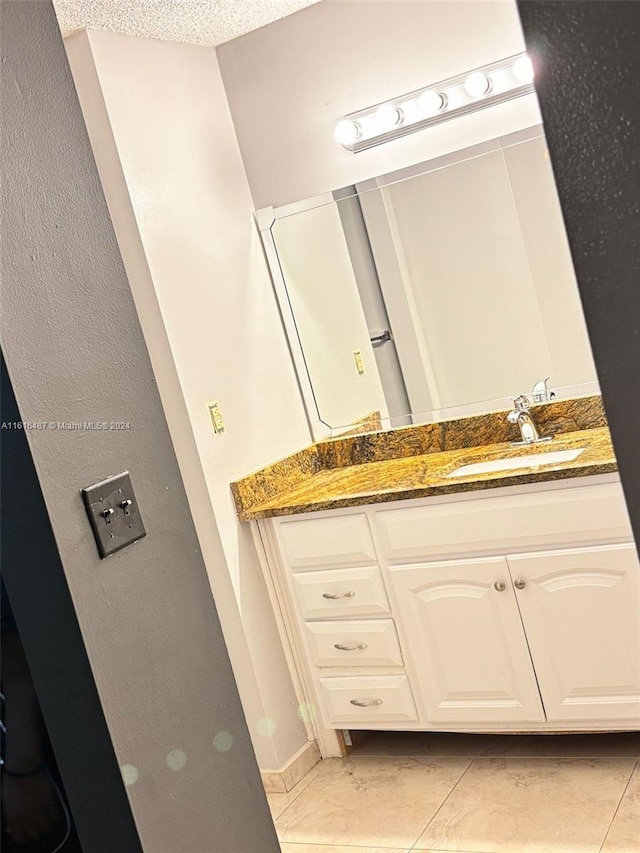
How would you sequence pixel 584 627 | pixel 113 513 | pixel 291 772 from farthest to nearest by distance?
1. pixel 291 772
2. pixel 584 627
3. pixel 113 513

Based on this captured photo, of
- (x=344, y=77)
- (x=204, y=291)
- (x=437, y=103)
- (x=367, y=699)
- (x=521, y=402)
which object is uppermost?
(x=344, y=77)

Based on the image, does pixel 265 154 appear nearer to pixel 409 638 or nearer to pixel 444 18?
pixel 444 18

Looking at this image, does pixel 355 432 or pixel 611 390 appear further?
pixel 355 432

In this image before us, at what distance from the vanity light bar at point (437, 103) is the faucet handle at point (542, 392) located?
0.86 m

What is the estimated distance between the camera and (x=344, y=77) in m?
3.10

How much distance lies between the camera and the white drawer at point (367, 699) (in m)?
2.91

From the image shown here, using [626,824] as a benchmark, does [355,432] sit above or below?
above

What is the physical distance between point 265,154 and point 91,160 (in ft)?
6.08

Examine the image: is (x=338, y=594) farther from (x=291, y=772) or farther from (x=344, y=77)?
(x=344, y=77)

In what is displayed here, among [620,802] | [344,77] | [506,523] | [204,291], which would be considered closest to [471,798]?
[620,802]

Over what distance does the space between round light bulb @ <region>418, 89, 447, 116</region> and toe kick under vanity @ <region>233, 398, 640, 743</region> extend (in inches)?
38.1

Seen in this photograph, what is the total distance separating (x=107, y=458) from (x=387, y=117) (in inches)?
77.0

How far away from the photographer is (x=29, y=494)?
133 centimetres

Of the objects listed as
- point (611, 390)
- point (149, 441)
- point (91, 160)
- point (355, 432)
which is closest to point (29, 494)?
point (149, 441)
